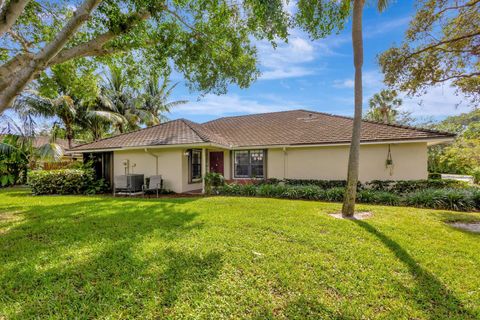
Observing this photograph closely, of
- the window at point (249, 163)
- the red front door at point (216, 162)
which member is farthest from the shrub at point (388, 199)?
the red front door at point (216, 162)

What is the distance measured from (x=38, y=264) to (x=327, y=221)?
22.1 feet

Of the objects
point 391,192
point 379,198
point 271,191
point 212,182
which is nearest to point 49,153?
point 212,182

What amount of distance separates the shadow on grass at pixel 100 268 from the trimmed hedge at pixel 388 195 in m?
5.28

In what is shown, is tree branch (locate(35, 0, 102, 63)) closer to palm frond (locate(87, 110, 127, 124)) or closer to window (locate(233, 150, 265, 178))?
window (locate(233, 150, 265, 178))

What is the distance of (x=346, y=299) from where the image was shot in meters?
3.19

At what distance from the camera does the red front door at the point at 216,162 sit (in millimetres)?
15555

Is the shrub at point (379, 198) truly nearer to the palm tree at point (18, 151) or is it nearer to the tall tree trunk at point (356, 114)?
the tall tree trunk at point (356, 114)

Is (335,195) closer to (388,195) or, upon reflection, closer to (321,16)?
(388,195)

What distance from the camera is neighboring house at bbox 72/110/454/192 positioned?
11.6 metres

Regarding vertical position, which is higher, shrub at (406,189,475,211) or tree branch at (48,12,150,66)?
tree branch at (48,12,150,66)

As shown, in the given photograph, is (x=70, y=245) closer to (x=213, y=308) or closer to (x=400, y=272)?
(x=213, y=308)

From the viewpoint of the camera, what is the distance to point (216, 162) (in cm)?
1571

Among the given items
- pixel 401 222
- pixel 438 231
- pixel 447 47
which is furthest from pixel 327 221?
pixel 447 47

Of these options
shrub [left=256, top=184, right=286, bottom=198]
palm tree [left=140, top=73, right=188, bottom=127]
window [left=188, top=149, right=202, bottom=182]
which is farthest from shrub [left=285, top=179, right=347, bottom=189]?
palm tree [left=140, top=73, right=188, bottom=127]
